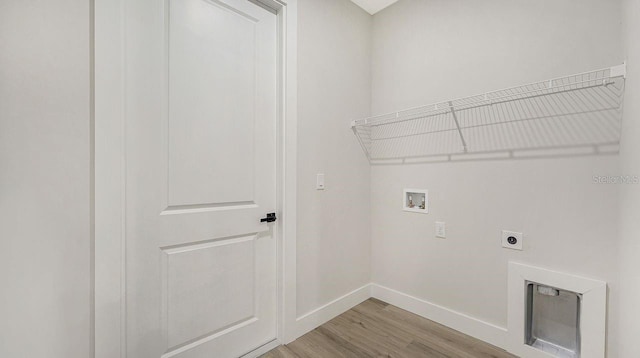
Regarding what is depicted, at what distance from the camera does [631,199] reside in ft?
3.32

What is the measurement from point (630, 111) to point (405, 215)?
1.39 m

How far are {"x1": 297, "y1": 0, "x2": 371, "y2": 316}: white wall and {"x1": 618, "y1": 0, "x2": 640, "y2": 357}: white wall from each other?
1.56m

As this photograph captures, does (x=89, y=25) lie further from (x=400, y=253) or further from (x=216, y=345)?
(x=400, y=253)

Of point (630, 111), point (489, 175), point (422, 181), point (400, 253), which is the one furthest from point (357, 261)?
point (630, 111)

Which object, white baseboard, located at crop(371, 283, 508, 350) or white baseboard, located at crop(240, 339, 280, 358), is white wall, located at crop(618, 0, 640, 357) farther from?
white baseboard, located at crop(240, 339, 280, 358)

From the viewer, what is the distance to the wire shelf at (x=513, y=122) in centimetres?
137

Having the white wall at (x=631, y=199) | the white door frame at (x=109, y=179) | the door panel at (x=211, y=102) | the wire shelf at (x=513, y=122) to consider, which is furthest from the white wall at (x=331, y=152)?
the white wall at (x=631, y=199)

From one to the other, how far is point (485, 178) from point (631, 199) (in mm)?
766

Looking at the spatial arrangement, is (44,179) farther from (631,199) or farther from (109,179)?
(631,199)

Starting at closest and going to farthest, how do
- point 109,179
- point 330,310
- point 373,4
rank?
1. point 109,179
2. point 330,310
3. point 373,4

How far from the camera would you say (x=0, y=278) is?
3.09ft

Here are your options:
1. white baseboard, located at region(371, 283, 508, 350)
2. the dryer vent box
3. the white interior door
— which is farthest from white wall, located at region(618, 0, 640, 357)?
the white interior door

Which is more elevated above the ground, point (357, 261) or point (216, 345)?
point (357, 261)

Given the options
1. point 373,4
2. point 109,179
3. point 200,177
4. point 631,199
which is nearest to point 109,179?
point 109,179
